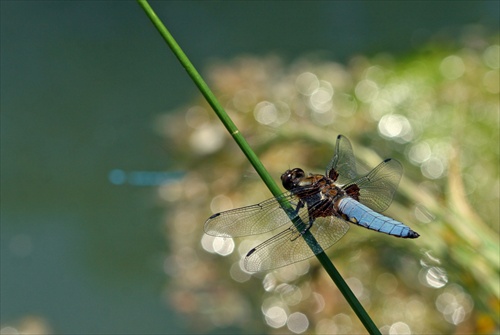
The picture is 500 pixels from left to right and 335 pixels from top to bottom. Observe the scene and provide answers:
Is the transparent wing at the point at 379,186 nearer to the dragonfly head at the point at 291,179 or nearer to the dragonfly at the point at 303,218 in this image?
the dragonfly at the point at 303,218

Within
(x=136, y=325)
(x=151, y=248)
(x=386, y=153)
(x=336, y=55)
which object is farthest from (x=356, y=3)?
(x=136, y=325)

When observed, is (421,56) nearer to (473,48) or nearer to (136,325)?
(473,48)

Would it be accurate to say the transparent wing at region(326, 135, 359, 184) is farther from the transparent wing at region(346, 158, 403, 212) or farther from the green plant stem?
the green plant stem

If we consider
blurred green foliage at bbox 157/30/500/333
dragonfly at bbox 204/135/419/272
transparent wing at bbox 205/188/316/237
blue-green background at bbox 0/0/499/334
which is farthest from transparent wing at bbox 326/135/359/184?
blue-green background at bbox 0/0/499/334

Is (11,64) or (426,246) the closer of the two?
(426,246)

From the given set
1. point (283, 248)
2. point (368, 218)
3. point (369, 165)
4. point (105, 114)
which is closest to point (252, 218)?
point (283, 248)

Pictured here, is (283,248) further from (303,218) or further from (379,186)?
(379,186)

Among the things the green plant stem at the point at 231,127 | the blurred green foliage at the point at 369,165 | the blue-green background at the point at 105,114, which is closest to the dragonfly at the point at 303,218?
the green plant stem at the point at 231,127
